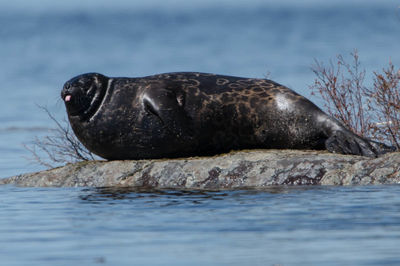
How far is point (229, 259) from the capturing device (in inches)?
199

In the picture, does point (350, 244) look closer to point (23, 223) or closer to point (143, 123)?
point (23, 223)

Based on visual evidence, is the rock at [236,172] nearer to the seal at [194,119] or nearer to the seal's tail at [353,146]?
the seal's tail at [353,146]

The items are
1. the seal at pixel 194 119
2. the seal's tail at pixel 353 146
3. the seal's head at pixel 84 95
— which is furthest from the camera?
the seal's head at pixel 84 95

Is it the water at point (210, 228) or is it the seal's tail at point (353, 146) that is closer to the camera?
the water at point (210, 228)

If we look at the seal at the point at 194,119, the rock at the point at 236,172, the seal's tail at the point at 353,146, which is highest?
the seal at the point at 194,119

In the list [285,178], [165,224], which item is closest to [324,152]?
[285,178]

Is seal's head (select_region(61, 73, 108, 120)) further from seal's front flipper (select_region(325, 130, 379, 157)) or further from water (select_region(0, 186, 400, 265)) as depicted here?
seal's front flipper (select_region(325, 130, 379, 157))

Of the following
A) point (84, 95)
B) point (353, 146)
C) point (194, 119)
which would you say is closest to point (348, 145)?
point (353, 146)

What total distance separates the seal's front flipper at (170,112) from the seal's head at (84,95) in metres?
0.76

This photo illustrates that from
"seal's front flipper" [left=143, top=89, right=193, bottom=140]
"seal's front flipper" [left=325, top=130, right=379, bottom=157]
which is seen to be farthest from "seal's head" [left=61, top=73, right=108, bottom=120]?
"seal's front flipper" [left=325, top=130, right=379, bottom=157]

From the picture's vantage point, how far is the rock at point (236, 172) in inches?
352

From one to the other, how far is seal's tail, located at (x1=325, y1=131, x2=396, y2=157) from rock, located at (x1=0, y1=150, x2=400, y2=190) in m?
0.16

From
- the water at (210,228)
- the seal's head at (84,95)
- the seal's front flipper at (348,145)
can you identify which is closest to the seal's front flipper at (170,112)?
the seal's head at (84,95)

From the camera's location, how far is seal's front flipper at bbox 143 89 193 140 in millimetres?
10680
